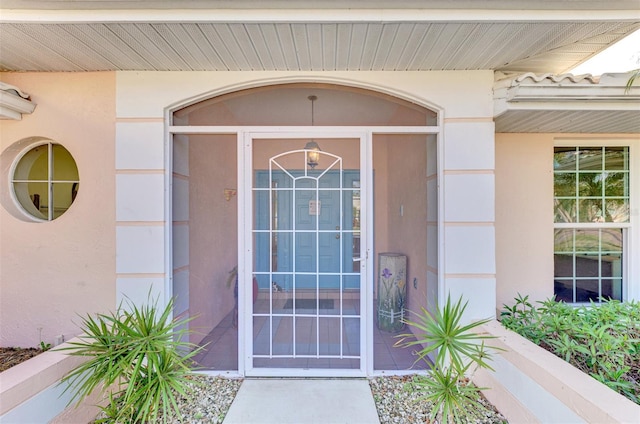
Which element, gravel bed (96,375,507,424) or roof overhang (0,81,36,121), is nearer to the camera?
gravel bed (96,375,507,424)

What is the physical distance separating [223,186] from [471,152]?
2.31m

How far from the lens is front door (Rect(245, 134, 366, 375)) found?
9.25 ft

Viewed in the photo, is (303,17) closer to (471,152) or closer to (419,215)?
(471,152)

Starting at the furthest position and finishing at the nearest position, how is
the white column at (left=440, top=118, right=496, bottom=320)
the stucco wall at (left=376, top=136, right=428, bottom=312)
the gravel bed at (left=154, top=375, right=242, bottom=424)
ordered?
the stucco wall at (left=376, top=136, right=428, bottom=312), the white column at (left=440, top=118, right=496, bottom=320), the gravel bed at (left=154, top=375, right=242, bottom=424)

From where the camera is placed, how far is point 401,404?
2426 millimetres

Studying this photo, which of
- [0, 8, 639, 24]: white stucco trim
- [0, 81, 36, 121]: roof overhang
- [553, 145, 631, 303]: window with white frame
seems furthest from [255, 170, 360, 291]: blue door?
[553, 145, 631, 303]: window with white frame

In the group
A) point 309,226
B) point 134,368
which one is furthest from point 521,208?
point 134,368

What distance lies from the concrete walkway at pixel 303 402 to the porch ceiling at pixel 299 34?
2775mm

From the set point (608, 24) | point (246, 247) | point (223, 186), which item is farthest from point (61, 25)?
point (608, 24)

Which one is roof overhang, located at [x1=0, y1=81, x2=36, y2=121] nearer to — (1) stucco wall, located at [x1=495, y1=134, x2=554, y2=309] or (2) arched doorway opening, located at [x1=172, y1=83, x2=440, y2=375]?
(2) arched doorway opening, located at [x1=172, y1=83, x2=440, y2=375]

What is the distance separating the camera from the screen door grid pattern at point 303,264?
9.26 feet

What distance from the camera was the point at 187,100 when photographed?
2.77 m

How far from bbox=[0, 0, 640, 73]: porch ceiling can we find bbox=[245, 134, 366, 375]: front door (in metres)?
0.75

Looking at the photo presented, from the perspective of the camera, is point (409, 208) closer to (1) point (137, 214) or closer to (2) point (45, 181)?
(1) point (137, 214)
